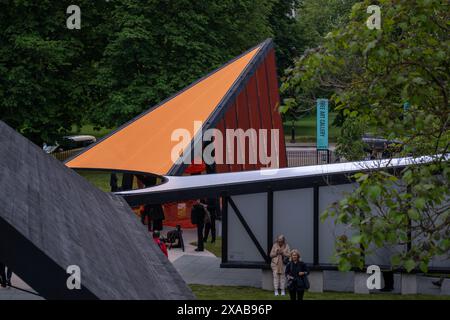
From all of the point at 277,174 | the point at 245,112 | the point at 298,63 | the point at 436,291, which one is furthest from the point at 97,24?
the point at 298,63

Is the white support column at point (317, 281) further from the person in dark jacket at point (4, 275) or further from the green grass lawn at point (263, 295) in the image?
the person in dark jacket at point (4, 275)

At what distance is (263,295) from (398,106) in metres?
7.16

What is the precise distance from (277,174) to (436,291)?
419 cm

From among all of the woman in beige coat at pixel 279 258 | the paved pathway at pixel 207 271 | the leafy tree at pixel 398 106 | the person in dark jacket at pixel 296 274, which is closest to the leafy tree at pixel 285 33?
the paved pathway at pixel 207 271

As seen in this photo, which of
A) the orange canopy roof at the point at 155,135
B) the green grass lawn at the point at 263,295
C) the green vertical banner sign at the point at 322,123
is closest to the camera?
the green grass lawn at the point at 263,295

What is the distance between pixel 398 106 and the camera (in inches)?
432

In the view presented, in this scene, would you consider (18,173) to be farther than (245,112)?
No

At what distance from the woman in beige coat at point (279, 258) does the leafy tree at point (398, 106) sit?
575 centimetres

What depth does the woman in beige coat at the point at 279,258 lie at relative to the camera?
16703 mm

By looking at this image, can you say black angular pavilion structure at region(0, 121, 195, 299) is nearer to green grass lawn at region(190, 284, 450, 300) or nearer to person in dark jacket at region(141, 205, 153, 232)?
green grass lawn at region(190, 284, 450, 300)

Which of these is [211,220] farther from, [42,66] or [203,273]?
[42,66]

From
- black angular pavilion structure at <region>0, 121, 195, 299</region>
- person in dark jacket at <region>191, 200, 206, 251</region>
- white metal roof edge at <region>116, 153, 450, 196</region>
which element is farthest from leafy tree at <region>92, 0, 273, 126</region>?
black angular pavilion structure at <region>0, 121, 195, 299</region>
